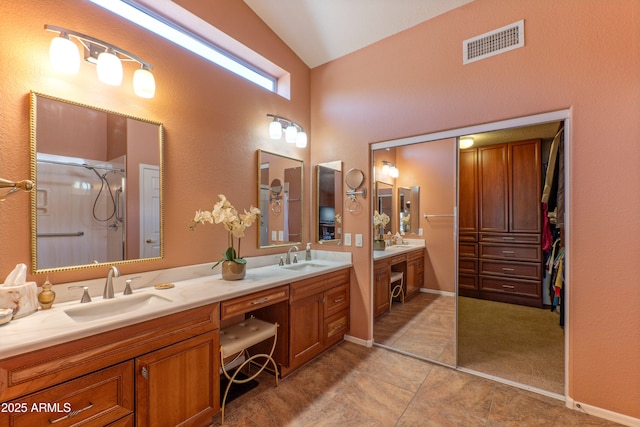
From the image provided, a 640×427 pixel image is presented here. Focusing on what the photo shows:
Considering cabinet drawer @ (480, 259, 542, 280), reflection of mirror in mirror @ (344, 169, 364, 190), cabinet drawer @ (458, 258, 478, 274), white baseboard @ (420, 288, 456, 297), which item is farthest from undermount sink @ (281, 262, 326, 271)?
cabinet drawer @ (480, 259, 542, 280)

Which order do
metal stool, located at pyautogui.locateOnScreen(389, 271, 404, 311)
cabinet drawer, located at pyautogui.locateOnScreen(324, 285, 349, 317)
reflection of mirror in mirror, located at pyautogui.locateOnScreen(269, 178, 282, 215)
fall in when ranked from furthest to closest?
metal stool, located at pyautogui.locateOnScreen(389, 271, 404, 311) → reflection of mirror in mirror, located at pyautogui.locateOnScreen(269, 178, 282, 215) → cabinet drawer, located at pyautogui.locateOnScreen(324, 285, 349, 317)

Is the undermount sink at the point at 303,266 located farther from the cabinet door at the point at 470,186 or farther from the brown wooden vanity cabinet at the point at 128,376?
the cabinet door at the point at 470,186

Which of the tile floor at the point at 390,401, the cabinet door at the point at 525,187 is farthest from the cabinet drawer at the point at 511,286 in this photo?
the tile floor at the point at 390,401

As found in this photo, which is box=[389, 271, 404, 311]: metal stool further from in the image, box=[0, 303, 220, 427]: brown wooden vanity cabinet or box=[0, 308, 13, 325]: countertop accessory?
box=[0, 308, 13, 325]: countertop accessory

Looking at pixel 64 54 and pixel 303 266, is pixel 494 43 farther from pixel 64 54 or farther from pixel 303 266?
pixel 64 54

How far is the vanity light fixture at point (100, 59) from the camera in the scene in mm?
1516

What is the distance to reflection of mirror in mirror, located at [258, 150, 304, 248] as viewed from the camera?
9.09 feet

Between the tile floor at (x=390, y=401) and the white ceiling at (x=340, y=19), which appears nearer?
the tile floor at (x=390, y=401)

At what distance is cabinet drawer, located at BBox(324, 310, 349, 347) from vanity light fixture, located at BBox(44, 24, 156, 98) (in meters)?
2.41

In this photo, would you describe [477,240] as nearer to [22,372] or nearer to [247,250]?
[247,250]

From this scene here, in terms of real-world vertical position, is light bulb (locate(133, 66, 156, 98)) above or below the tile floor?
above

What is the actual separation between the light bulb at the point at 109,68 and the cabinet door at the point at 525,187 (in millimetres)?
4501

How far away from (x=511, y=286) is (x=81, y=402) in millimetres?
4604

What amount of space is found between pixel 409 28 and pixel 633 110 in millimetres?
1818
